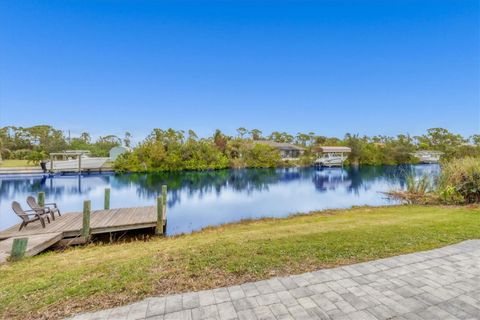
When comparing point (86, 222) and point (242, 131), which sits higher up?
point (242, 131)

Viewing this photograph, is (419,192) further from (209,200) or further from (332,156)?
(332,156)

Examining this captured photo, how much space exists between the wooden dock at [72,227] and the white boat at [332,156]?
32.4 metres

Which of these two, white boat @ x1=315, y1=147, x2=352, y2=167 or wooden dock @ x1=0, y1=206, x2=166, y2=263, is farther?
white boat @ x1=315, y1=147, x2=352, y2=167

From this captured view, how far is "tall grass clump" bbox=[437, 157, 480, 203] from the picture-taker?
8.73m

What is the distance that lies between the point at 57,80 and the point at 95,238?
66.5 ft

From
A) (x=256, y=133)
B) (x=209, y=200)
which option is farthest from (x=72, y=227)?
(x=256, y=133)

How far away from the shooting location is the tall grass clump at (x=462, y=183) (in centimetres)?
873

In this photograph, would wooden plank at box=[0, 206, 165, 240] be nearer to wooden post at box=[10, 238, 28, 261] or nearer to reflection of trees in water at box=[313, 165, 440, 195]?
wooden post at box=[10, 238, 28, 261]

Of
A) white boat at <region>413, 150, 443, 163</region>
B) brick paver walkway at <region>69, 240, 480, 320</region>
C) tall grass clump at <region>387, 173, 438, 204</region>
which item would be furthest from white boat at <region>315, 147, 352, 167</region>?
brick paver walkway at <region>69, 240, 480, 320</region>

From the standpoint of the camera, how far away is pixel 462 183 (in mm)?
9000

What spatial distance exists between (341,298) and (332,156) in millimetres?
38752

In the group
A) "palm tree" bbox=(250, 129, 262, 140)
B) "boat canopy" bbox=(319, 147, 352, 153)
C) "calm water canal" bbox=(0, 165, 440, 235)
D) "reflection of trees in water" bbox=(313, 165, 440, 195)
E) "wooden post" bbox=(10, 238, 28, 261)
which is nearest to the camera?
"wooden post" bbox=(10, 238, 28, 261)

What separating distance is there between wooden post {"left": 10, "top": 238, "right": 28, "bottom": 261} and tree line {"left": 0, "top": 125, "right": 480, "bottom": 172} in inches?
989

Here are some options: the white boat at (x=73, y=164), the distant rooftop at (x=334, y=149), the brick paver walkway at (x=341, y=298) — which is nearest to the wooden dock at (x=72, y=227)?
the brick paver walkway at (x=341, y=298)
